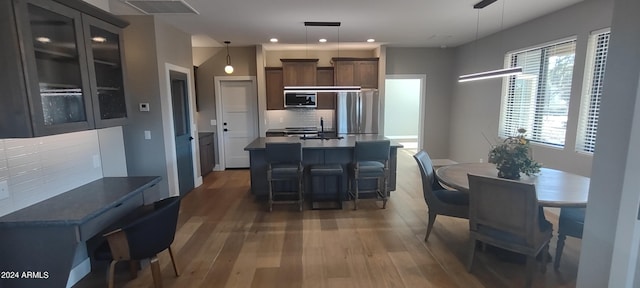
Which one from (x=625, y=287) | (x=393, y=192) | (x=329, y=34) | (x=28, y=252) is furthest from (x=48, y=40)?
(x=393, y=192)

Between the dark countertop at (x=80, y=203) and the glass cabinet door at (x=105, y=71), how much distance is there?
546mm

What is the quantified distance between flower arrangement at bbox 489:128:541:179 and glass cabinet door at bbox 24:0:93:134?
11.3ft

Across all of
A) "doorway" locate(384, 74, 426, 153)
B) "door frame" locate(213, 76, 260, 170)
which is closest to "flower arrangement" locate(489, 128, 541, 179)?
"door frame" locate(213, 76, 260, 170)

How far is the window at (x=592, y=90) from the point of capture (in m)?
3.39

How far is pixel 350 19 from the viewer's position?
13.9ft

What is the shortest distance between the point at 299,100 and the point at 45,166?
452 cm

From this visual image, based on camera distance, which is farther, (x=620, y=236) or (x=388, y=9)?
(x=388, y=9)

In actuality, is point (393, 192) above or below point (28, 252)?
below

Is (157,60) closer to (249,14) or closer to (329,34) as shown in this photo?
(249,14)

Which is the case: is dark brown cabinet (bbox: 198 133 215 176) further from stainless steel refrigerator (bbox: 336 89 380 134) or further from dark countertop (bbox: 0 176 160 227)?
dark countertop (bbox: 0 176 160 227)

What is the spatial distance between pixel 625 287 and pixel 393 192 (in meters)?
3.77

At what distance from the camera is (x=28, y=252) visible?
1902mm

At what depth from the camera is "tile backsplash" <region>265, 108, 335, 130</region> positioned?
6.70m

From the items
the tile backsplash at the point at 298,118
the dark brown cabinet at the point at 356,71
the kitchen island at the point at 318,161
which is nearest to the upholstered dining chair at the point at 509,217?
the kitchen island at the point at 318,161
